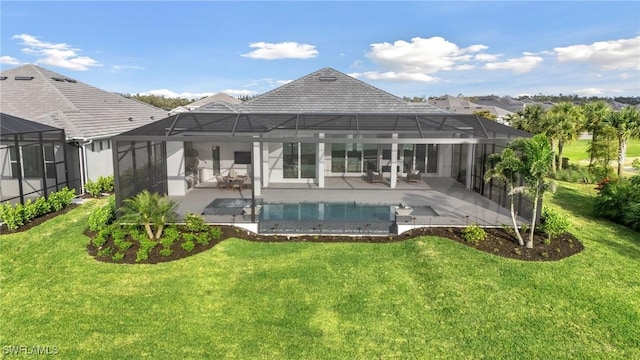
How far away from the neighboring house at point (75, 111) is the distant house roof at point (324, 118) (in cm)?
447

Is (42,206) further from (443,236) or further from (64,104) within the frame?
(443,236)

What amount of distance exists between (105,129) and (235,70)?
2654 centimetres

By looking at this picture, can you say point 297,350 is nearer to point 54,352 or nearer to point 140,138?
point 54,352

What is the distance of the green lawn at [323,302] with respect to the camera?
641 centimetres

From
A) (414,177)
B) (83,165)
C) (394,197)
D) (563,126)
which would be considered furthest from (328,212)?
(563,126)

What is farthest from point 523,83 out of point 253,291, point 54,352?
point 54,352

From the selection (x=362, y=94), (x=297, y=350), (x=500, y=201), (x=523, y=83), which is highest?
(x=523, y=83)

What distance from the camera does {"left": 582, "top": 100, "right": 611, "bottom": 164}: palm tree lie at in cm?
2190

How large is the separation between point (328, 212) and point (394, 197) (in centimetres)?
384

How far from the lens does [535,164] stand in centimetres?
988

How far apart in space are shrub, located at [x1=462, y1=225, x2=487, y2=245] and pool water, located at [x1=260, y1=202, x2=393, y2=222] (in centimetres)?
255

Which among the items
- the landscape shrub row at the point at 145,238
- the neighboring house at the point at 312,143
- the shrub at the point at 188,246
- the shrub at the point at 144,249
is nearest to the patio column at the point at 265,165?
the neighboring house at the point at 312,143

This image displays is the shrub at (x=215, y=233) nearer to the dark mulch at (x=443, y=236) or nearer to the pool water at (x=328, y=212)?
the dark mulch at (x=443, y=236)

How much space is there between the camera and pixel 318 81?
21812 millimetres
